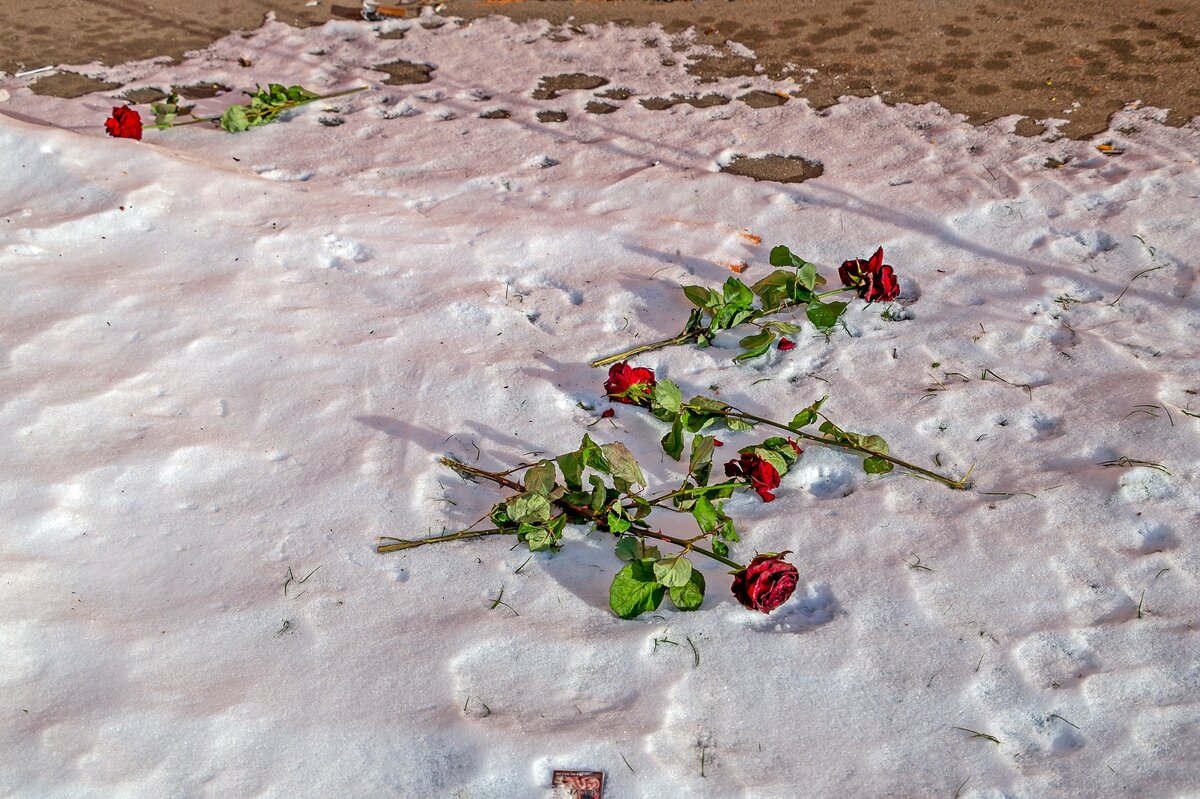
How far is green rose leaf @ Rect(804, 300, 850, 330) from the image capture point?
114 inches

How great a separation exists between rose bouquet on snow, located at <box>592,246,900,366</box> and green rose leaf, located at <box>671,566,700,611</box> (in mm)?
949

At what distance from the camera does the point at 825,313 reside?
2898mm

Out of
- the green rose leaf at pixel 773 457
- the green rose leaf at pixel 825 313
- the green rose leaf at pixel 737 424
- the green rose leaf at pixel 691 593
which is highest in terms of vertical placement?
the green rose leaf at pixel 825 313

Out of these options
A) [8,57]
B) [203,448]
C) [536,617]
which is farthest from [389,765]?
[8,57]

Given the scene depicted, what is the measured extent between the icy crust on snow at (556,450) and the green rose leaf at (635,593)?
5 cm

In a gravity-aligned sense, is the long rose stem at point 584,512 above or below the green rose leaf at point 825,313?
below

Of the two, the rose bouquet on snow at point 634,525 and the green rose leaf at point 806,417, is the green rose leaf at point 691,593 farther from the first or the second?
the green rose leaf at point 806,417

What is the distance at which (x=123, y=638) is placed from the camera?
200 cm

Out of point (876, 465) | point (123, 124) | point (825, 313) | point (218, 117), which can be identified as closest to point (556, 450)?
point (876, 465)

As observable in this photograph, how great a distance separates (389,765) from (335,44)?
4.45 meters

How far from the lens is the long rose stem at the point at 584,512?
209 centimetres

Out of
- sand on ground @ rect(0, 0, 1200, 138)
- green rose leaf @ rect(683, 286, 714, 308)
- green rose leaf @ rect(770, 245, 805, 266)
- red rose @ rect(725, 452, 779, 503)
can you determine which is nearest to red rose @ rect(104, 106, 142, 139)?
sand on ground @ rect(0, 0, 1200, 138)

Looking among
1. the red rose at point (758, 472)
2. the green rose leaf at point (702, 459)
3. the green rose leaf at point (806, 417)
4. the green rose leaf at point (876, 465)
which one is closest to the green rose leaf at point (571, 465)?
the green rose leaf at point (702, 459)

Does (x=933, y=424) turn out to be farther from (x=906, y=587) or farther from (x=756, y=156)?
(x=756, y=156)
